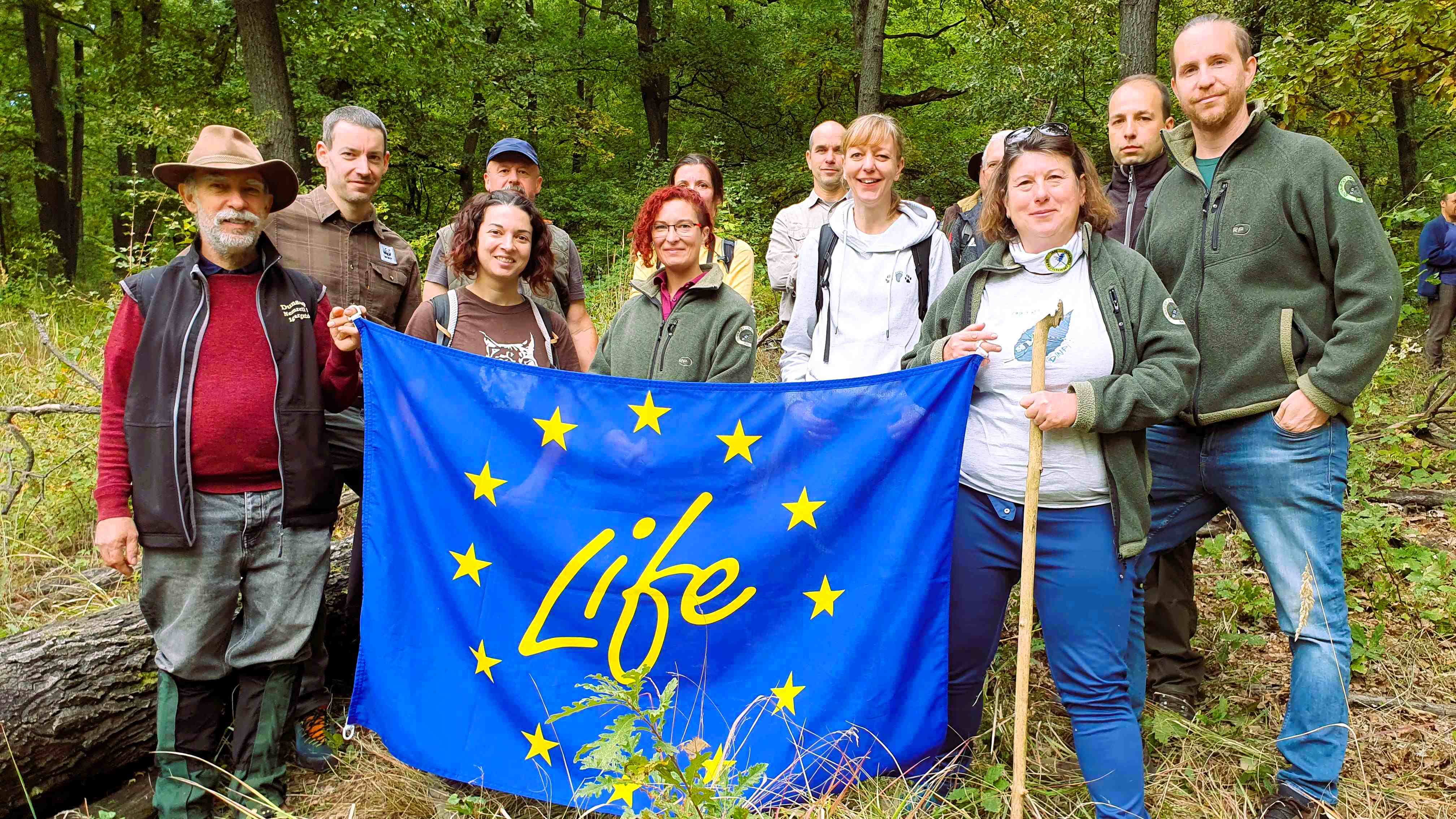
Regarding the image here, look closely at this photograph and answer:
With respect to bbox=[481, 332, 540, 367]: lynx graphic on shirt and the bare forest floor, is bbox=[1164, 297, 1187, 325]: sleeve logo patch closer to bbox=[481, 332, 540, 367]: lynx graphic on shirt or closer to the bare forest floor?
the bare forest floor

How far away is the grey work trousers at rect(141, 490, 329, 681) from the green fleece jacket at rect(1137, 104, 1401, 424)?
2.90 m

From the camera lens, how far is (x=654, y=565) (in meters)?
2.78

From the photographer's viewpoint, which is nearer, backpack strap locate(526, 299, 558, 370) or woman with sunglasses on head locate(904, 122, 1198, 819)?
woman with sunglasses on head locate(904, 122, 1198, 819)

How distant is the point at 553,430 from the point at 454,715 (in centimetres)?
95

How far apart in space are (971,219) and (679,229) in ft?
4.77

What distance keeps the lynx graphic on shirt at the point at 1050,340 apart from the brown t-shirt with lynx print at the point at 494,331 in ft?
5.52

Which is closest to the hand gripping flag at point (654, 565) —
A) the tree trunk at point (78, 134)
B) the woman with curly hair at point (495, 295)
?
the woman with curly hair at point (495, 295)

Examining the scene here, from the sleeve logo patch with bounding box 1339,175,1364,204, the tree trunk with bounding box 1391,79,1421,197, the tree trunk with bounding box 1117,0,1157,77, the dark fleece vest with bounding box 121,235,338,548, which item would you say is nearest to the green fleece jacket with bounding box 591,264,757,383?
the dark fleece vest with bounding box 121,235,338,548

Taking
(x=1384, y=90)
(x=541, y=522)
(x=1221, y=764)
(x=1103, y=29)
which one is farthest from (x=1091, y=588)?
(x=1103, y=29)

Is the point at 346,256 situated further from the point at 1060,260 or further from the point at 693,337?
the point at 1060,260

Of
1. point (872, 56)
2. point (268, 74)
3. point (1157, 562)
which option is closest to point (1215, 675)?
point (1157, 562)

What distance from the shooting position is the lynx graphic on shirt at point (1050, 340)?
2.40 metres

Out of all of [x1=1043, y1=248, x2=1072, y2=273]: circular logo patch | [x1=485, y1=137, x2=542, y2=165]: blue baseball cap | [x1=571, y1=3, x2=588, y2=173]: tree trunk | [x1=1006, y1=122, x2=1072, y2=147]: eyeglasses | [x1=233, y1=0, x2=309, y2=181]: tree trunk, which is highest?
[x1=571, y1=3, x2=588, y2=173]: tree trunk

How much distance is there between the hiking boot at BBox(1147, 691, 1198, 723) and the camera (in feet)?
10.7
